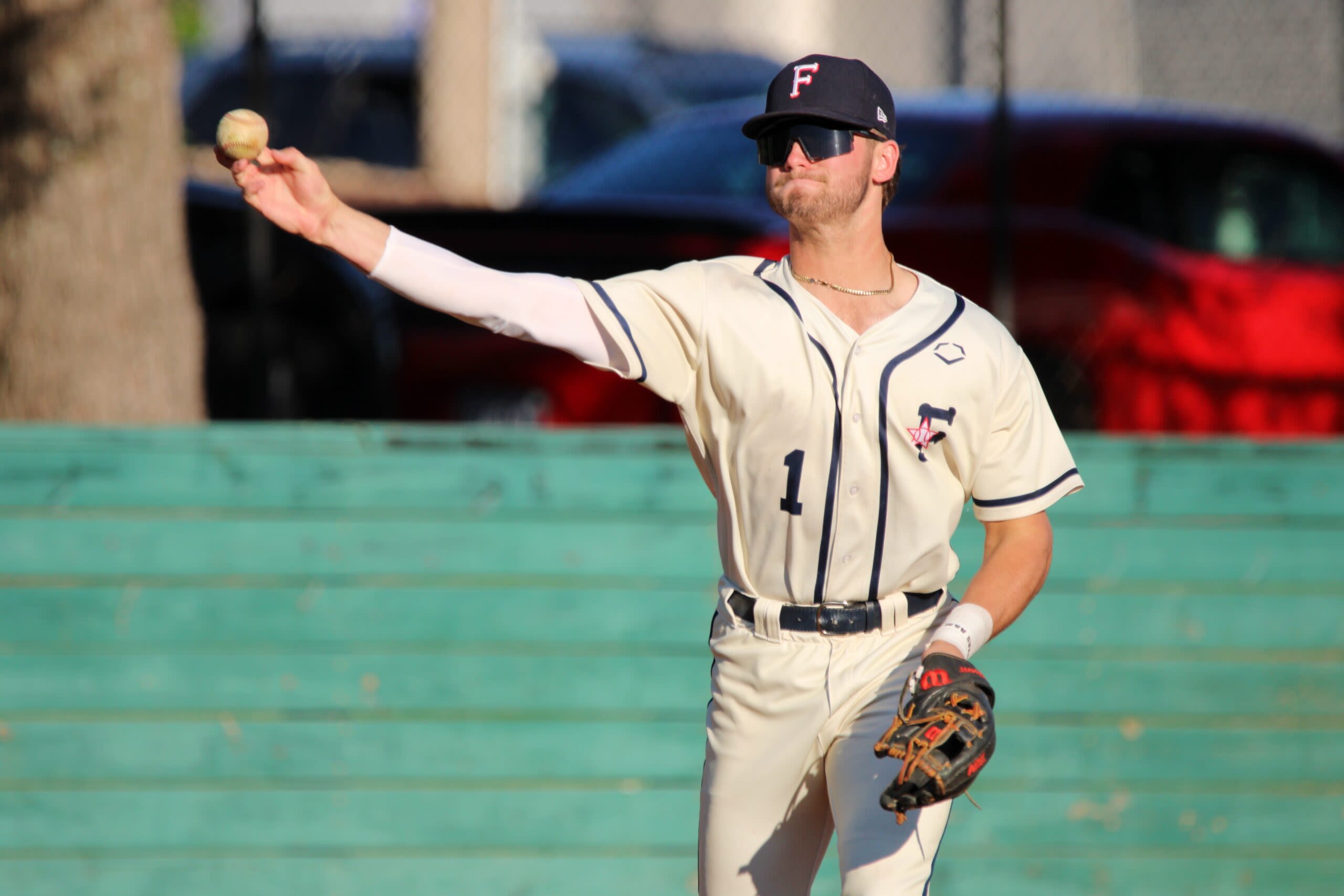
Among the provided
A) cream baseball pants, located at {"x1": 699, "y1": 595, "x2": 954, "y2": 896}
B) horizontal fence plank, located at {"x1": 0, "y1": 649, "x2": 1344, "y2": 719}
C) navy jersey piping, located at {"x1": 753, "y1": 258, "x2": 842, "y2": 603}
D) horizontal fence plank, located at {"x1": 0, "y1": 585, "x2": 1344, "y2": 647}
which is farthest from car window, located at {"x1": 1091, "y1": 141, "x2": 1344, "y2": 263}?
cream baseball pants, located at {"x1": 699, "y1": 595, "x2": 954, "y2": 896}

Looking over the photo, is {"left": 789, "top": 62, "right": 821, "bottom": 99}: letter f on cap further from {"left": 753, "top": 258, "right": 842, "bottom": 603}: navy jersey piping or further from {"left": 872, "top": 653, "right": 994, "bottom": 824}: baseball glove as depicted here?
{"left": 872, "top": 653, "right": 994, "bottom": 824}: baseball glove

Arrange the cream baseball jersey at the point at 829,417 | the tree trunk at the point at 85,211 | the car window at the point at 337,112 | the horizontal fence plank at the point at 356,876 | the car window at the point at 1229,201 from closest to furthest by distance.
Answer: the cream baseball jersey at the point at 829,417 < the horizontal fence plank at the point at 356,876 < the tree trunk at the point at 85,211 < the car window at the point at 1229,201 < the car window at the point at 337,112

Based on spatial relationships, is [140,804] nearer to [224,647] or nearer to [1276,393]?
[224,647]

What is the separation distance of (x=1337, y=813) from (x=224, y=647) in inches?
128

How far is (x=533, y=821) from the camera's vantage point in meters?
3.98

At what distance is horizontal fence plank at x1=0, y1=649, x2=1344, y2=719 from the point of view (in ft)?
12.8

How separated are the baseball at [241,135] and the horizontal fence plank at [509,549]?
1.79 m

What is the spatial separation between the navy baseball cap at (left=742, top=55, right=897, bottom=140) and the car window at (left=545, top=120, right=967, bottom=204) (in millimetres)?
3256

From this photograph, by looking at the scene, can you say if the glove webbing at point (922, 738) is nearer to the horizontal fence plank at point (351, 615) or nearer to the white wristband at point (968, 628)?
the white wristband at point (968, 628)


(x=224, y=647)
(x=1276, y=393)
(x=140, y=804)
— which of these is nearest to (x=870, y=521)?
(x=224, y=647)

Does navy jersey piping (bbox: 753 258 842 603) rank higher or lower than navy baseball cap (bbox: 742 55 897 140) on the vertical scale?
lower

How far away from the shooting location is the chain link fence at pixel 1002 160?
5.89 meters

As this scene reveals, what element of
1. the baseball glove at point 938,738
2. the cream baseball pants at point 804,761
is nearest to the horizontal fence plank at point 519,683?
the cream baseball pants at point 804,761

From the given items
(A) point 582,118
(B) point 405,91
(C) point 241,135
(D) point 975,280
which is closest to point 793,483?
(C) point 241,135
